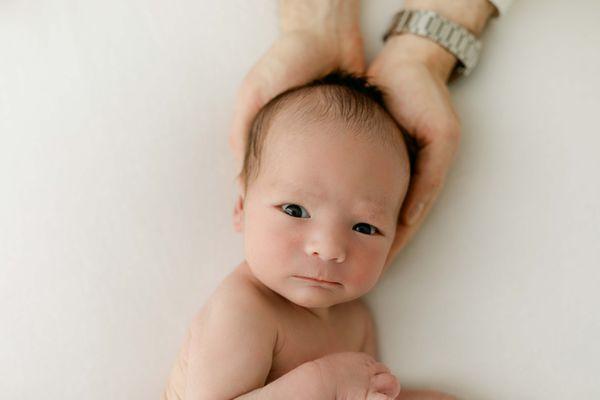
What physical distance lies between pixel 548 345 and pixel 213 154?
830 millimetres

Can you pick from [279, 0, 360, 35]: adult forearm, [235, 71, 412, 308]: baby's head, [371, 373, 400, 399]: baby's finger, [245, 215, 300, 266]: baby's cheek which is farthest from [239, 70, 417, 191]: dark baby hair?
[371, 373, 400, 399]: baby's finger

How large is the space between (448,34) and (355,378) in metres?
0.81

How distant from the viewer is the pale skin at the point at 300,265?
1125 mm

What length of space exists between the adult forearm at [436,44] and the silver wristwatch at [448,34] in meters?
0.01

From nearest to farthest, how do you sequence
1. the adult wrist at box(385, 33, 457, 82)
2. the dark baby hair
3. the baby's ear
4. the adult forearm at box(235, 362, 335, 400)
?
the adult forearm at box(235, 362, 335, 400), the dark baby hair, the baby's ear, the adult wrist at box(385, 33, 457, 82)

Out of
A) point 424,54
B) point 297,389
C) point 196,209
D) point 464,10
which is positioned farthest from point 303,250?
point 464,10

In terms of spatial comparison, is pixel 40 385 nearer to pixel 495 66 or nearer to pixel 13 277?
pixel 13 277

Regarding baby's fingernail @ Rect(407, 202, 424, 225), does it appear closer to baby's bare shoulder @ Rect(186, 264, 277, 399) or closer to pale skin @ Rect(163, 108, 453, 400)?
pale skin @ Rect(163, 108, 453, 400)

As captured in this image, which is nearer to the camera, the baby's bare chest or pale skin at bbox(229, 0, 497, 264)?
the baby's bare chest

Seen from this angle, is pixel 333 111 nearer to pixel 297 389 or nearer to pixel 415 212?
pixel 415 212

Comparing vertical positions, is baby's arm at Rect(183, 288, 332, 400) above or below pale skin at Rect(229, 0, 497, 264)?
below

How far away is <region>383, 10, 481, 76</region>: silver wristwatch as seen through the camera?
4.83 ft

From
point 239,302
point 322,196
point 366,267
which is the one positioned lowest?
point 239,302

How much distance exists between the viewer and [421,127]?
1.37 m
